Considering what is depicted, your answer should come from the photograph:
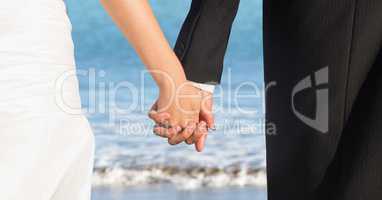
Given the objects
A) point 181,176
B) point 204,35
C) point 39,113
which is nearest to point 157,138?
point 181,176

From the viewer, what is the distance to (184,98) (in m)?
1.62

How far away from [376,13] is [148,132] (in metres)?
4.90

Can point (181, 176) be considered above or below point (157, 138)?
below

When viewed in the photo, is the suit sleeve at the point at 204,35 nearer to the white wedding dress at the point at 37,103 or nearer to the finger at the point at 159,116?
the finger at the point at 159,116

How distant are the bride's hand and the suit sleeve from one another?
6 cm

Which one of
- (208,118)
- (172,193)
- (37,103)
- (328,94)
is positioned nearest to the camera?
(37,103)

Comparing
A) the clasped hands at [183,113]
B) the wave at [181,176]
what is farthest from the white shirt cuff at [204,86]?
the wave at [181,176]

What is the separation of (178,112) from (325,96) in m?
0.28

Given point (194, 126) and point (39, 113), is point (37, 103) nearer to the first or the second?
point (39, 113)

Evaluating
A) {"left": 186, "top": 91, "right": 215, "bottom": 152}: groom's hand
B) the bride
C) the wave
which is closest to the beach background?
the wave

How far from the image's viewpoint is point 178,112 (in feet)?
5.35

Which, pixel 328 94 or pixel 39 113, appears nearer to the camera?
pixel 39 113

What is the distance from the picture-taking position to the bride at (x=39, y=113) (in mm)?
1149

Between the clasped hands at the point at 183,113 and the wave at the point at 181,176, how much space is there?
130 inches
